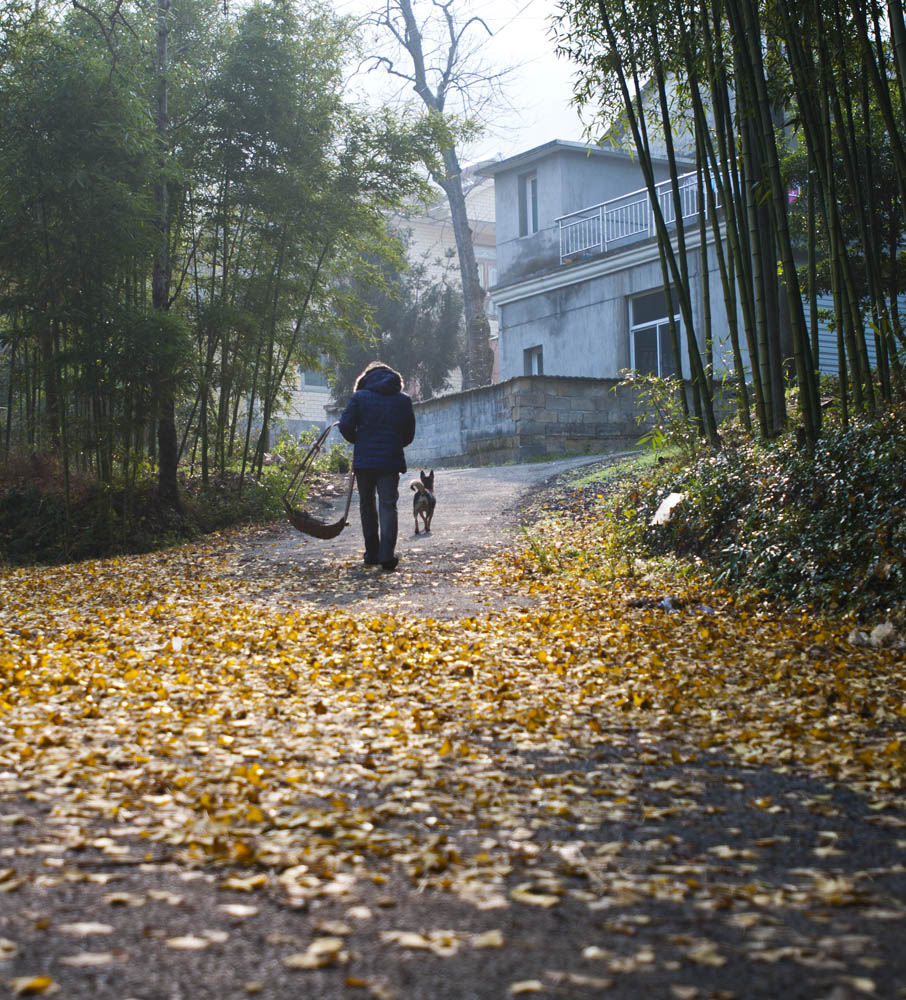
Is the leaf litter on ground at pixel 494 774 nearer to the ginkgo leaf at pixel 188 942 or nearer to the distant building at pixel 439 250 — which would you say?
the ginkgo leaf at pixel 188 942

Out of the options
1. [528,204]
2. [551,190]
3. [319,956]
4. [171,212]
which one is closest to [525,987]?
[319,956]

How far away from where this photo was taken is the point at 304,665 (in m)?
5.05

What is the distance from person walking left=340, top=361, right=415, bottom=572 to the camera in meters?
8.48

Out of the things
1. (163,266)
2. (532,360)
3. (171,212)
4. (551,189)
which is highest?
(551,189)

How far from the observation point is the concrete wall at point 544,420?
1648cm

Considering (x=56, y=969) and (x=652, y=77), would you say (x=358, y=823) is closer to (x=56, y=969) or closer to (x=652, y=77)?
(x=56, y=969)

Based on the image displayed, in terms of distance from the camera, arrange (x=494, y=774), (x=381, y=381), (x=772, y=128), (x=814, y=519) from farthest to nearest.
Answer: (x=381, y=381) < (x=772, y=128) < (x=814, y=519) < (x=494, y=774)

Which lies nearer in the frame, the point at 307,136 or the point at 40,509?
the point at 40,509

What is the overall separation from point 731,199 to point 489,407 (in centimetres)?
959

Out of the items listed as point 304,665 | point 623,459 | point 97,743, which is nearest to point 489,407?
point 623,459

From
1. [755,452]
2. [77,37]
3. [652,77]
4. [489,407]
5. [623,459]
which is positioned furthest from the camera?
[489,407]

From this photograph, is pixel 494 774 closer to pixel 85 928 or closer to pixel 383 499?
pixel 85 928

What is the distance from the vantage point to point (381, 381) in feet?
28.2

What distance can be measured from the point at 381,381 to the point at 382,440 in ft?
1.61
